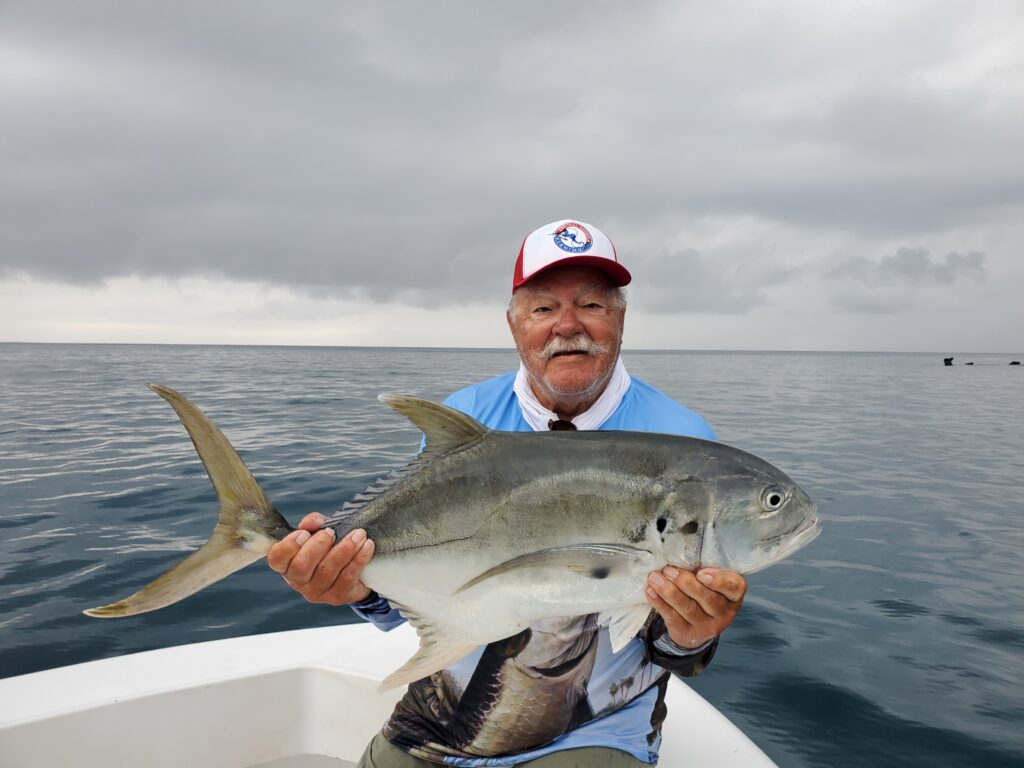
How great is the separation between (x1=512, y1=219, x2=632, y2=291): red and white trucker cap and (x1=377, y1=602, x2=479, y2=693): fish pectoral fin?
1637mm

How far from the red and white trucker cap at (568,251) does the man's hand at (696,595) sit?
150 centimetres

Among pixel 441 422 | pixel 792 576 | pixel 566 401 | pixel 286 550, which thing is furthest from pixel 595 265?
pixel 792 576

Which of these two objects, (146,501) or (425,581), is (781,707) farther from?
(146,501)

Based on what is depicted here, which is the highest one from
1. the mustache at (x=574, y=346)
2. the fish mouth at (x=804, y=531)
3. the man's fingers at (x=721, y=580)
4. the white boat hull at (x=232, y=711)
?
the mustache at (x=574, y=346)

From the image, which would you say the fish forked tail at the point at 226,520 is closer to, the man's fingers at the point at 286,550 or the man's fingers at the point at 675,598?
the man's fingers at the point at 286,550

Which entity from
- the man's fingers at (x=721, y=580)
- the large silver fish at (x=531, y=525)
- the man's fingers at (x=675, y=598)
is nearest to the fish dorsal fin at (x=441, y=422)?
the large silver fish at (x=531, y=525)

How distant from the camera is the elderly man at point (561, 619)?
241cm

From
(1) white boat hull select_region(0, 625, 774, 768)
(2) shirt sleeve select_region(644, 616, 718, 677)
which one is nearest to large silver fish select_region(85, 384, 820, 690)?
(2) shirt sleeve select_region(644, 616, 718, 677)

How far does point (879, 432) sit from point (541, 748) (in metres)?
19.6

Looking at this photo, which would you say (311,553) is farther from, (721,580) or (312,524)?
(721,580)

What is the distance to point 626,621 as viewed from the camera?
2291 millimetres

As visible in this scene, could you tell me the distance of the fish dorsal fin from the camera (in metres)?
2.40

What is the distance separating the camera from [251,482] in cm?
247

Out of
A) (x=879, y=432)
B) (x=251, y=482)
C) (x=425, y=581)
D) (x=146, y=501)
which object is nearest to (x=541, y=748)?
(x=425, y=581)
